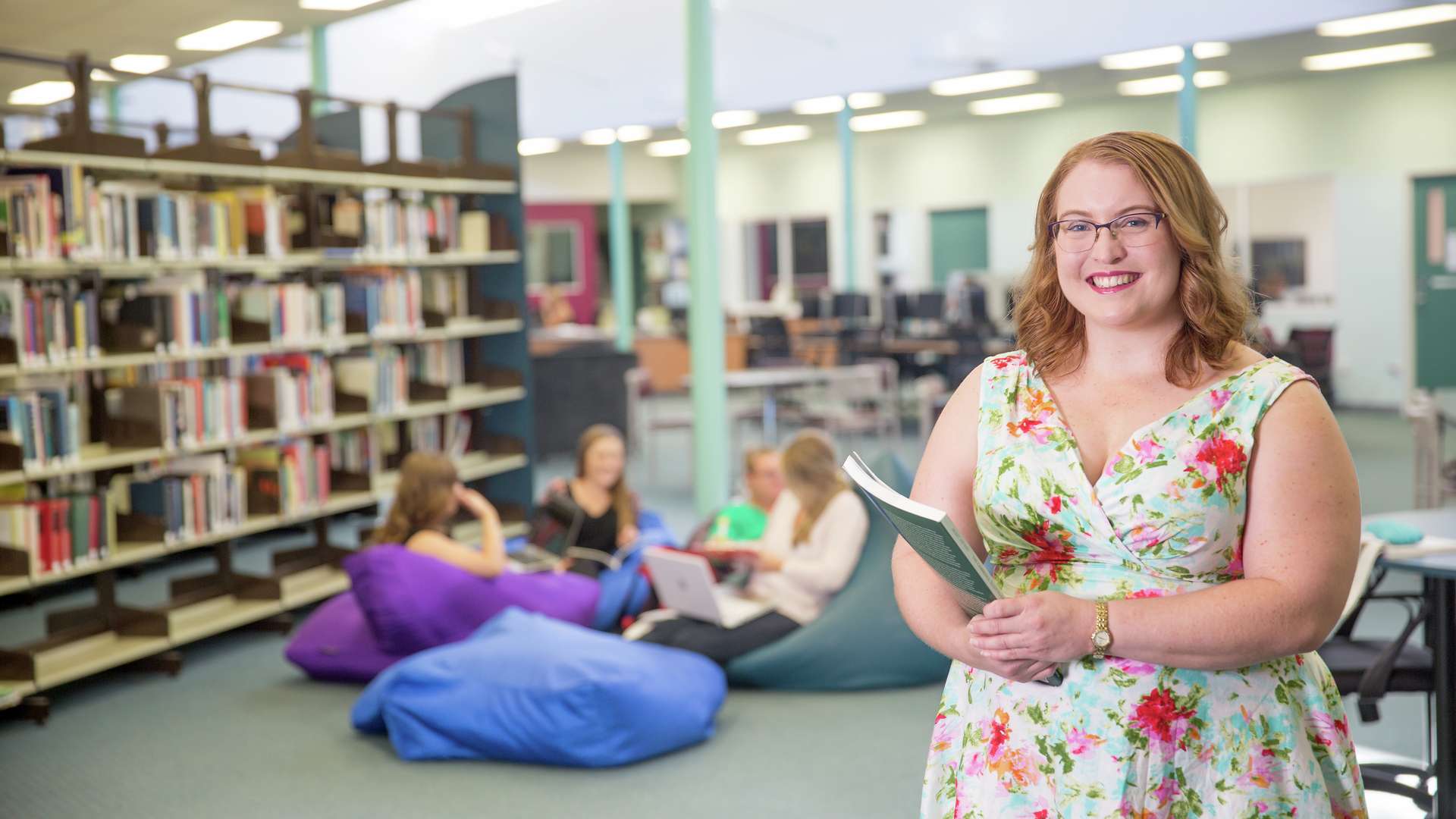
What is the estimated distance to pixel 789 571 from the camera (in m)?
4.89

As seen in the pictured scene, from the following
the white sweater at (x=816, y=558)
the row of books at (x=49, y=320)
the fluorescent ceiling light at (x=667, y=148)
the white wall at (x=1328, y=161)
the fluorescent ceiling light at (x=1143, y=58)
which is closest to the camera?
the row of books at (x=49, y=320)

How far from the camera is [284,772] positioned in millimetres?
4219

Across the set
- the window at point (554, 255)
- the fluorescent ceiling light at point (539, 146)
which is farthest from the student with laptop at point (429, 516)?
the window at point (554, 255)

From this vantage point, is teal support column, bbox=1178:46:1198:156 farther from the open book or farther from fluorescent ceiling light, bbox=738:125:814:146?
the open book

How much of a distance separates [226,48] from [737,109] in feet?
19.8

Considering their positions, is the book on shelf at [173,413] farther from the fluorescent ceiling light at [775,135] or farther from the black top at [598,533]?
the fluorescent ceiling light at [775,135]

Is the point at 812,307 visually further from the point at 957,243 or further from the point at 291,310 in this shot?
the point at 291,310

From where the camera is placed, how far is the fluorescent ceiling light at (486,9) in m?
12.5

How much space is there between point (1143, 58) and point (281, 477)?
26.0 ft

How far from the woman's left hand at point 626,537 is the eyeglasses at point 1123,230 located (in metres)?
4.35

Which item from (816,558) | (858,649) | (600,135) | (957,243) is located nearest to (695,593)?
(816,558)

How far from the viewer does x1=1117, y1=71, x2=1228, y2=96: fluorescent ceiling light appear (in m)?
12.3

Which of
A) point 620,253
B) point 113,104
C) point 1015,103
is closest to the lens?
point 113,104

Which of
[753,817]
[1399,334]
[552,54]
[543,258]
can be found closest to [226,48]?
[552,54]
